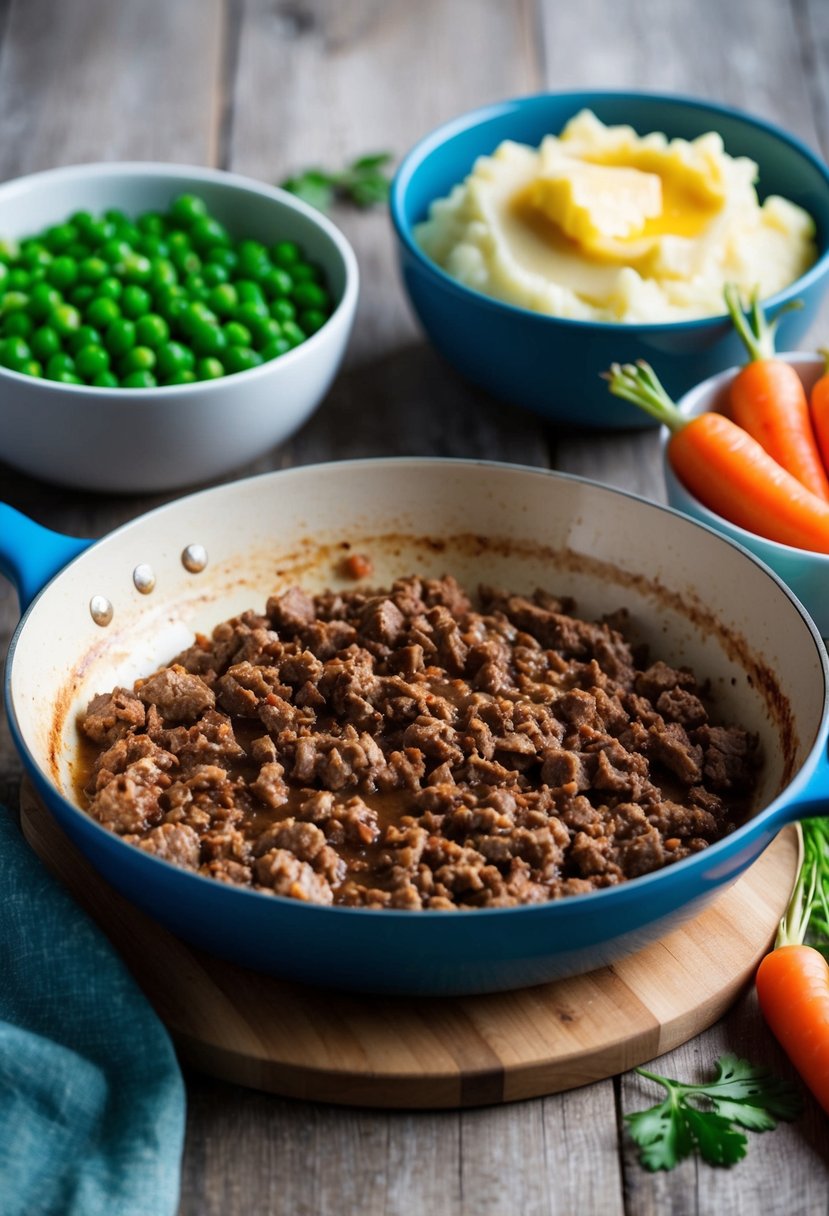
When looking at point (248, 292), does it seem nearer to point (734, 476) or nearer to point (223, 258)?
point (223, 258)

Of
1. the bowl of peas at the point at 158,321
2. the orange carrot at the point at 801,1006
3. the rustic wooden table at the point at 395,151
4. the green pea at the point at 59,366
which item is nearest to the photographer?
the rustic wooden table at the point at 395,151

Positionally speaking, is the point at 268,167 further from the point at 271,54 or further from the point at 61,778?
the point at 61,778

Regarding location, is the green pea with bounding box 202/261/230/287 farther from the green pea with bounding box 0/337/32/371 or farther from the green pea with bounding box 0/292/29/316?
the green pea with bounding box 0/337/32/371

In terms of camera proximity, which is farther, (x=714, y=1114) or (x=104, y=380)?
(x=104, y=380)

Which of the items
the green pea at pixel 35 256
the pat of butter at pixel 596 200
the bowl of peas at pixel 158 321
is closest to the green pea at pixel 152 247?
the bowl of peas at pixel 158 321

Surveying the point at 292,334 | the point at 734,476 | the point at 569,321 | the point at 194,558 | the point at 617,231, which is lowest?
the point at 194,558

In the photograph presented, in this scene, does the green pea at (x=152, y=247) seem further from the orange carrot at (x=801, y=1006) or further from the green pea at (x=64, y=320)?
the orange carrot at (x=801, y=1006)

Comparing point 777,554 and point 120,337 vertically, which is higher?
point 777,554

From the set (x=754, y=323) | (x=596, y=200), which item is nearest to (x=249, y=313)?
(x=596, y=200)
